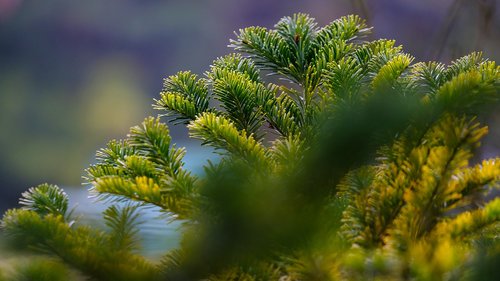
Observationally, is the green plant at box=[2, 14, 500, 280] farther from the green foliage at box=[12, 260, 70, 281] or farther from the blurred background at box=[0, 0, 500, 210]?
the blurred background at box=[0, 0, 500, 210]

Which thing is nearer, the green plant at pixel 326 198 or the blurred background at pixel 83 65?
the green plant at pixel 326 198

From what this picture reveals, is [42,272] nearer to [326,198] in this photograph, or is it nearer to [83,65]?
[326,198]

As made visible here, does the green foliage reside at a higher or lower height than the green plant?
lower

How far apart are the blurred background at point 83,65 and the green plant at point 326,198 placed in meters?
4.01

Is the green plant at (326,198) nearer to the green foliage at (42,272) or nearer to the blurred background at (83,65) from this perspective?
the green foliage at (42,272)

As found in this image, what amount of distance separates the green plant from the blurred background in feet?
13.2

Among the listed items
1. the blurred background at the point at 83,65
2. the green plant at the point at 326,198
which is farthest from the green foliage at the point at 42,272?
the blurred background at the point at 83,65

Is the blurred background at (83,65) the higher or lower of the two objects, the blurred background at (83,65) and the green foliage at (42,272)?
the higher

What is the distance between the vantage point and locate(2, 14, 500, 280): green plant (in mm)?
276

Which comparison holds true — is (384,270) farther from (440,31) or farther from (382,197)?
(440,31)

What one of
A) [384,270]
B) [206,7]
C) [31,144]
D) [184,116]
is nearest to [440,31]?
[206,7]

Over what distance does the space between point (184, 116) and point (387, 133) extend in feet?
0.84

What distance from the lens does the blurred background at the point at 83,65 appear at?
14.5ft

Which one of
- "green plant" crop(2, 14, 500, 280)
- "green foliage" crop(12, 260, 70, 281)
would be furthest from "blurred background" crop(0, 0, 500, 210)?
"green foliage" crop(12, 260, 70, 281)
